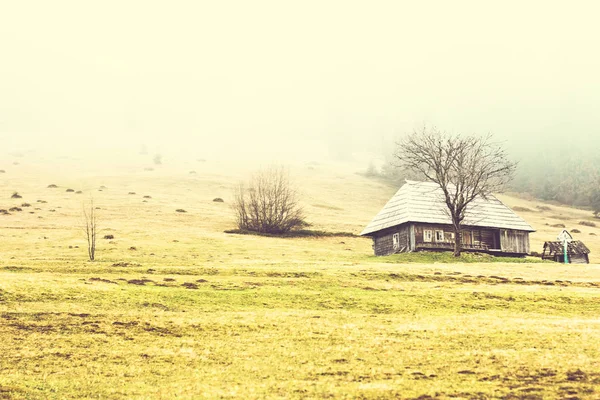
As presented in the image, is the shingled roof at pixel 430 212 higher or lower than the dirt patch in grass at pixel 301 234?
higher

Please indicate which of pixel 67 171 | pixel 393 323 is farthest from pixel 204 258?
pixel 67 171

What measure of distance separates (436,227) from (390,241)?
204 inches

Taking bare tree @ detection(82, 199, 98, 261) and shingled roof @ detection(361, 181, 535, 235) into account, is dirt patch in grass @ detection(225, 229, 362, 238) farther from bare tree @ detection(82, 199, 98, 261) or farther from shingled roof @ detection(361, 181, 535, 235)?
bare tree @ detection(82, 199, 98, 261)

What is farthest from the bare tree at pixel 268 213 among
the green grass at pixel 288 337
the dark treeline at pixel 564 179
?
the dark treeline at pixel 564 179

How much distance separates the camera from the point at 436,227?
213ft

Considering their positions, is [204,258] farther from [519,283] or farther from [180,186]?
[180,186]

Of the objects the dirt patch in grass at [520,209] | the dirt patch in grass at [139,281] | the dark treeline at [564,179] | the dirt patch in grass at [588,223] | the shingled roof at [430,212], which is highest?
the dark treeline at [564,179]

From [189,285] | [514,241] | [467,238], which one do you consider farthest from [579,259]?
[189,285]

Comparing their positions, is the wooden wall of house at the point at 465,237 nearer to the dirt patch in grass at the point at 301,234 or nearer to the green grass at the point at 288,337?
the dirt patch in grass at the point at 301,234

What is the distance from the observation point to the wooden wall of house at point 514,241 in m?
68.5

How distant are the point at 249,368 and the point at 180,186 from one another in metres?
104

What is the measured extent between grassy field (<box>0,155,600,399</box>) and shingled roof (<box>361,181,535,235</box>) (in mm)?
8349

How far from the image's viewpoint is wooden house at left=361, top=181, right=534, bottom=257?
64250mm

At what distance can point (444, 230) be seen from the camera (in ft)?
215
